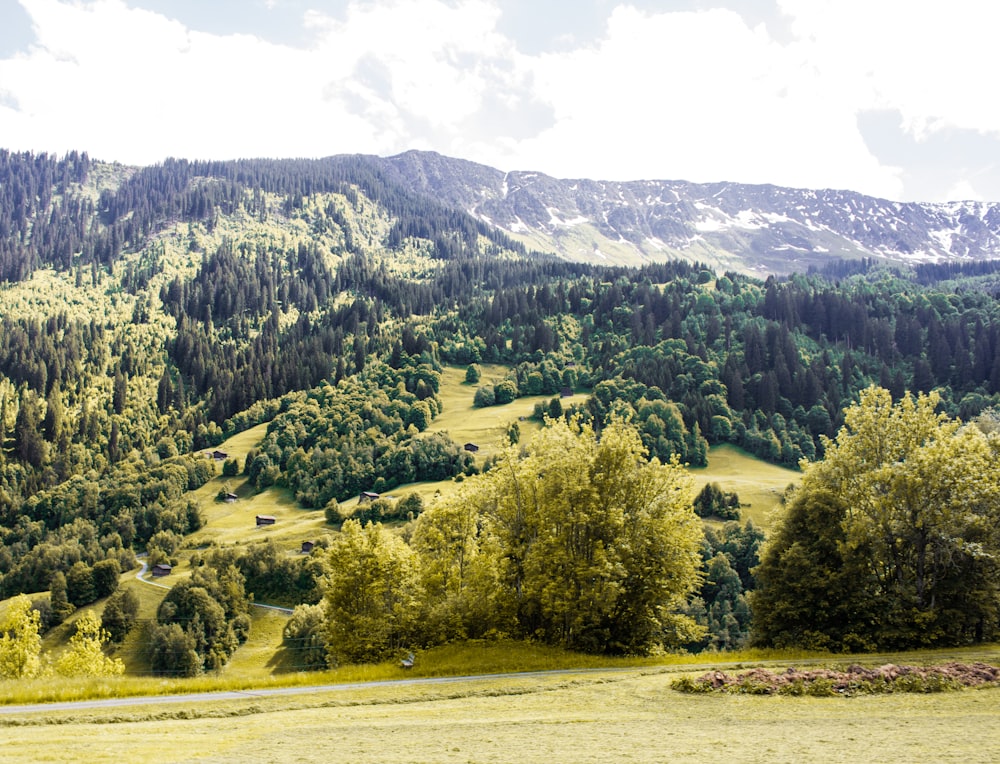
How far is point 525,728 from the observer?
2361 centimetres

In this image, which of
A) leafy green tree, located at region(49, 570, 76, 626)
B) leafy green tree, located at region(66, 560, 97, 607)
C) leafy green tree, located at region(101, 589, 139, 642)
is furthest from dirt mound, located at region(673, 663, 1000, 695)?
leafy green tree, located at region(66, 560, 97, 607)

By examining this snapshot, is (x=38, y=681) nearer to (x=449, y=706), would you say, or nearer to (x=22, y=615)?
(x=449, y=706)

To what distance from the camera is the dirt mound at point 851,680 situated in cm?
2833

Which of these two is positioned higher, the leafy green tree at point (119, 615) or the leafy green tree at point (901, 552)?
the leafy green tree at point (901, 552)

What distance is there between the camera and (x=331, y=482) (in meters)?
188

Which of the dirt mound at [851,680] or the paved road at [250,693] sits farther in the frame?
the dirt mound at [851,680]

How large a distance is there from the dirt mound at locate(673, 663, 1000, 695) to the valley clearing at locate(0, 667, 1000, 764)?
103cm

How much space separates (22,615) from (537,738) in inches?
2808

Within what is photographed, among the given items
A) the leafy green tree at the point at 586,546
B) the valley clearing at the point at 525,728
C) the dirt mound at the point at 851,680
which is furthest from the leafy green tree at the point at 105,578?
the dirt mound at the point at 851,680

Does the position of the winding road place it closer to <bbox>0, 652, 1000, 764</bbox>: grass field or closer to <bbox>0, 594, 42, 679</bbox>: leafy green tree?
<bbox>0, 594, 42, 679</bbox>: leafy green tree

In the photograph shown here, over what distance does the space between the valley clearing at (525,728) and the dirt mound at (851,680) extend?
1033 mm

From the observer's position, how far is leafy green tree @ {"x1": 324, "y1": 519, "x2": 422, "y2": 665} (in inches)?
1901

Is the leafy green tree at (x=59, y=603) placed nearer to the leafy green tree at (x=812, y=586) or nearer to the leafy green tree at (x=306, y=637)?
the leafy green tree at (x=306, y=637)

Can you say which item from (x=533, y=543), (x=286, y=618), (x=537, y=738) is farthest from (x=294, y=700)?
(x=286, y=618)
